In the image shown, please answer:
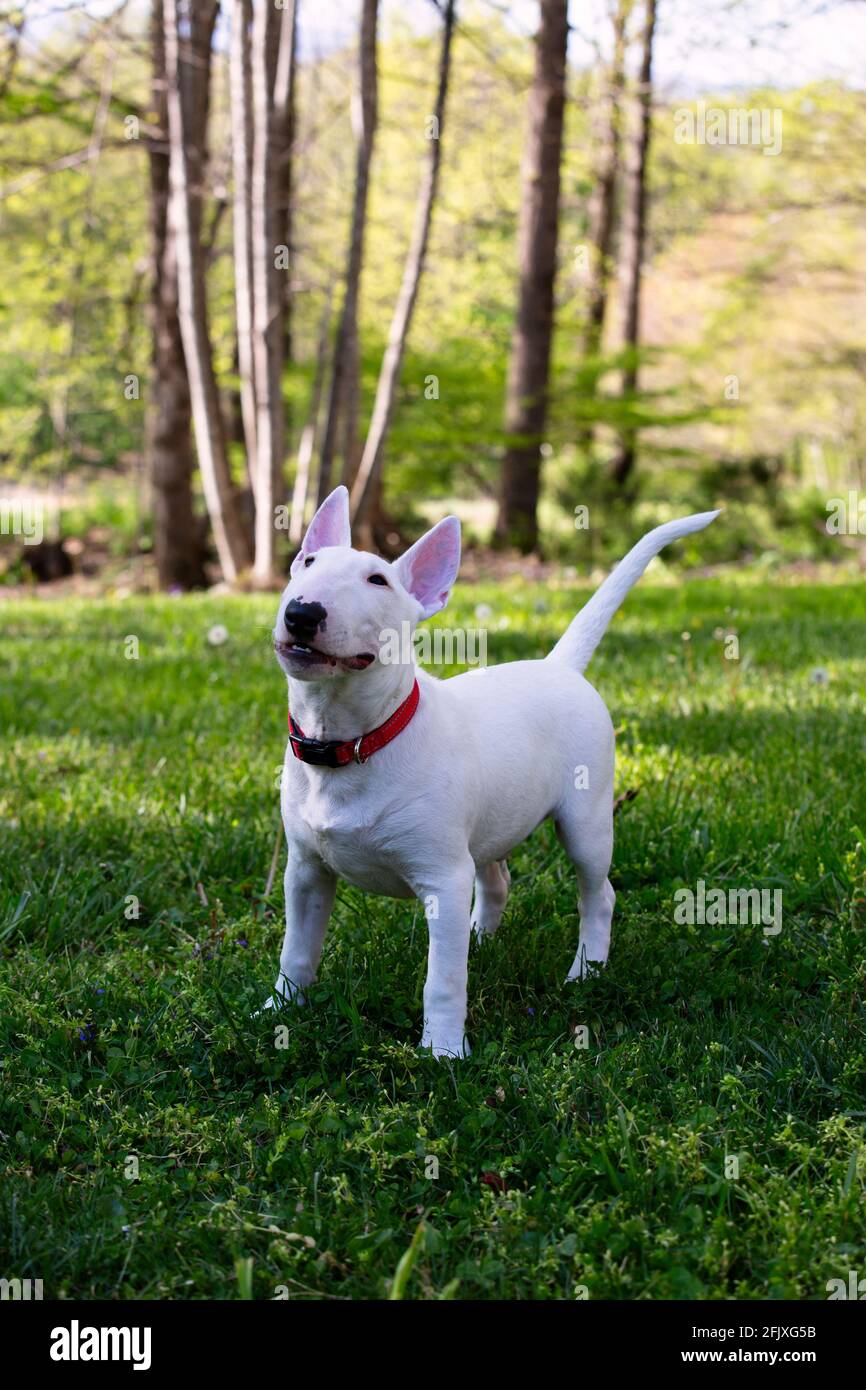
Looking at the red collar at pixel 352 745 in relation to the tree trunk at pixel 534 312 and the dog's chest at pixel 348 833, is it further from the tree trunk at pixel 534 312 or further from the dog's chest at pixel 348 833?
the tree trunk at pixel 534 312

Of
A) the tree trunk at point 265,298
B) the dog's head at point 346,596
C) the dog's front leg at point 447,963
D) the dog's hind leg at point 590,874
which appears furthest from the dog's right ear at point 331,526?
the tree trunk at point 265,298

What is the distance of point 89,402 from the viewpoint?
19578 millimetres

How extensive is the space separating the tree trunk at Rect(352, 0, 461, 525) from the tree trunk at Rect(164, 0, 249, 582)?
3.81ft

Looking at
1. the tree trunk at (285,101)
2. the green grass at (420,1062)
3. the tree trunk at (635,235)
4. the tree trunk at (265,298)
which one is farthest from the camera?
the tree trunk at (635,235)

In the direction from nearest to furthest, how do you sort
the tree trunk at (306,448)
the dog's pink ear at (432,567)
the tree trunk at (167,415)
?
the dog's pink ear at (432,567)
the tree trunk at (306,448)
the tree trunk at (167,415)

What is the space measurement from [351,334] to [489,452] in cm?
658

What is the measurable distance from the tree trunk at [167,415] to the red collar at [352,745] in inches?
387

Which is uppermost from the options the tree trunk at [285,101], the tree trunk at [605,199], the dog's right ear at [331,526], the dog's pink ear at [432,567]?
the tree trunk at [605,199]

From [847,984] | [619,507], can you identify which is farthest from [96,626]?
[619,507]

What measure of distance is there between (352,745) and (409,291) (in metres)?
8.25

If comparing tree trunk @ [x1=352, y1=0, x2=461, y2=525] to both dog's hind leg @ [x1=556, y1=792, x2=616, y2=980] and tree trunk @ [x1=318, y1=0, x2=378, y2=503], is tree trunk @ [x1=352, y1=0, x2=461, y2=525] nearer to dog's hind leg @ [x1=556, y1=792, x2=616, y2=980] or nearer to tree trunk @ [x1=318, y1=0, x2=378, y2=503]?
tree trunk @ [x1=318, y1=0, x2=378, y2=503]

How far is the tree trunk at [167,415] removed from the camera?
11.7 metres

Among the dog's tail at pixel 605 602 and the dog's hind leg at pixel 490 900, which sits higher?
the dog's tail at pixel 605 602

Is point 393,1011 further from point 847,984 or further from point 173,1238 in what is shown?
point 847,984
